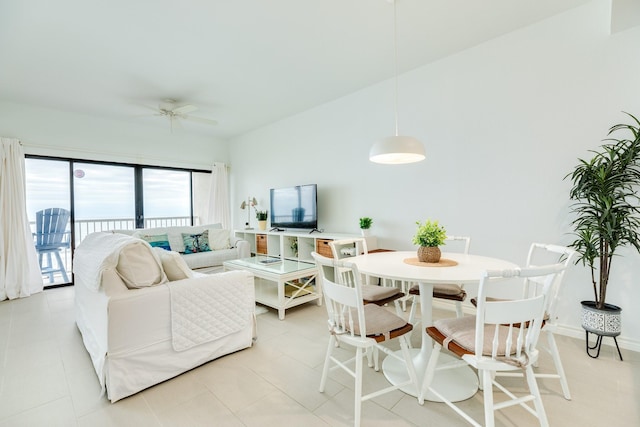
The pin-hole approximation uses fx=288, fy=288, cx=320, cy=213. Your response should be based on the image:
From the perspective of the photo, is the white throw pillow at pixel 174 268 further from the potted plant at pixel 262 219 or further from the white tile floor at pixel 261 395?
the potted plant at pixel 262 219

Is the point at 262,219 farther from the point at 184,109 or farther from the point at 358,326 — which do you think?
the point at 358,326

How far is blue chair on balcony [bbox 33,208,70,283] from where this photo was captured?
14.1 feet

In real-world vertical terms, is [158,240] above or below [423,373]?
above

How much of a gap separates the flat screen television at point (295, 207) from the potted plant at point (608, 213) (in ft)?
9.63

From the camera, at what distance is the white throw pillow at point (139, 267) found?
1851 mm

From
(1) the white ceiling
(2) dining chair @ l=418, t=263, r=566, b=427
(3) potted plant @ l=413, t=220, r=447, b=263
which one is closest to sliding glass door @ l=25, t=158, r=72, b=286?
(1) the white ceiling

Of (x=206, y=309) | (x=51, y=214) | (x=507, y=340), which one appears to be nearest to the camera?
(x=507, y=340)

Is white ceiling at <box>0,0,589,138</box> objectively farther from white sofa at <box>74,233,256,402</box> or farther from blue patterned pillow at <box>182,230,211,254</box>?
blue patterned pillow at <box>182,230,211,254</box>

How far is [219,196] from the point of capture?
6.03 m

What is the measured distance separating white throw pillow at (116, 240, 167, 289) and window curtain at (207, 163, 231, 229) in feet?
13.3

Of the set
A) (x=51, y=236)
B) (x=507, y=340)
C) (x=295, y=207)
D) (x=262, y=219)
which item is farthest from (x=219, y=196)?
(x=507, y=340)

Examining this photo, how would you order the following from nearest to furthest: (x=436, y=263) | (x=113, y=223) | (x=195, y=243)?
Result: (x=436, y=263), (x=195, y=243), (x=113, y=223)

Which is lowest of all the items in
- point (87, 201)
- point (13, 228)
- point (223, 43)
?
point (13, 228)

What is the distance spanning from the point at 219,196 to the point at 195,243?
177 centimetres
